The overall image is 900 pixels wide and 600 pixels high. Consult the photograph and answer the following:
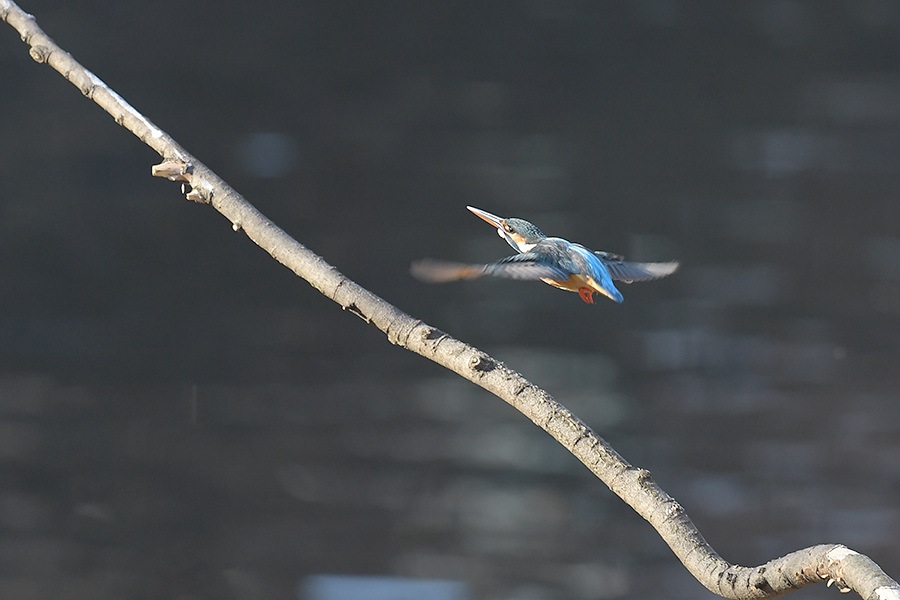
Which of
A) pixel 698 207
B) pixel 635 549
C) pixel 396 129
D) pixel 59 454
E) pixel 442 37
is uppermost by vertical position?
pixel 442 37

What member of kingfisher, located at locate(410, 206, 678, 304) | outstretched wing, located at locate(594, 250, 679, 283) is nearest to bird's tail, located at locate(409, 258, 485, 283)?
kingfisher, located at locate(410, 206, 678, 304)

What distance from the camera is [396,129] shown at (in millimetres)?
1254

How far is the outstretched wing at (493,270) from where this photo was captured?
0.98 ft

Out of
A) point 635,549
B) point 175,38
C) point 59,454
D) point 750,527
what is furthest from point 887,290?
point 59,454

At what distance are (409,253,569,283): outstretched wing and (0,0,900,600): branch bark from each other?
35mm

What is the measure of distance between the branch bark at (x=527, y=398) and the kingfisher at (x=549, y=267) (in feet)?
0.11

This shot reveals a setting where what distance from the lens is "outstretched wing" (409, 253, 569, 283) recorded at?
0.98 feet

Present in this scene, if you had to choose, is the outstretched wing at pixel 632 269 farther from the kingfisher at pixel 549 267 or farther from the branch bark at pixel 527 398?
the branch bark at pixel 527 398

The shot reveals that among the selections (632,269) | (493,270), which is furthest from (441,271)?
(632,269)

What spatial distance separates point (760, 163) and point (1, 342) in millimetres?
1263

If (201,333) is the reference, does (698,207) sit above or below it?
above

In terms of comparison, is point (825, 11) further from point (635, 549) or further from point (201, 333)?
point (201, 333)

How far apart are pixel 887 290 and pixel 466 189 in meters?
0.69

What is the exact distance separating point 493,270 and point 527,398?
0.05m
